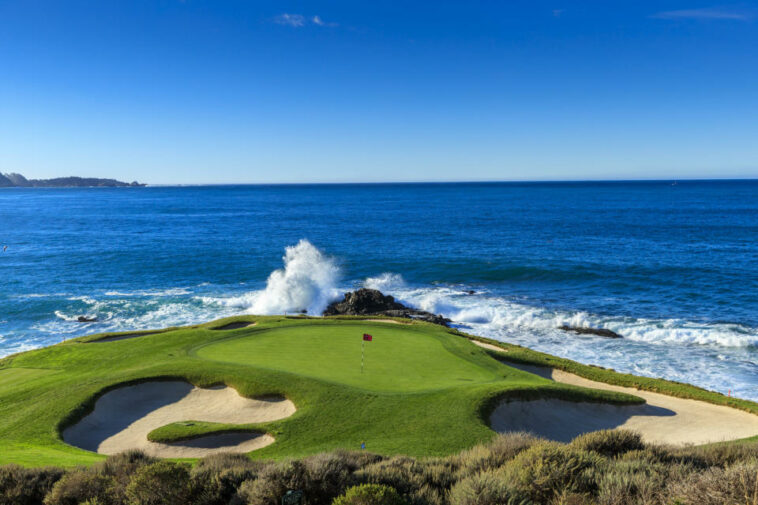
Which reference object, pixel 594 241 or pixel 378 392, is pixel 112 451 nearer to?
pixel 378 392

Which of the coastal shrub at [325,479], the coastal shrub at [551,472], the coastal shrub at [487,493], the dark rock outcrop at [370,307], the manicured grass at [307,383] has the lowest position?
the dark rock outcrop at [370,307]

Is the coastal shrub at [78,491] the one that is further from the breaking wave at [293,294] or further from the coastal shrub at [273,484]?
the breaking wave at [293,294]

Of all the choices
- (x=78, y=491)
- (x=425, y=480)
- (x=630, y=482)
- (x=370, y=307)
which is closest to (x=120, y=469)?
(x=78, y=491)

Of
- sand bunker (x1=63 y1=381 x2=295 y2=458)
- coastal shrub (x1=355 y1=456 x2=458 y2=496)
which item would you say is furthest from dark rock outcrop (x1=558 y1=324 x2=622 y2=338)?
coastal shrub (x1=355 y1=456 x2=458 y2=496)

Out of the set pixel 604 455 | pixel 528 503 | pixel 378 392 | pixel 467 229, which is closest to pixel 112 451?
pixel 378 392

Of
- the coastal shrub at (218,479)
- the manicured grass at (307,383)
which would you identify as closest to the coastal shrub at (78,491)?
the coastal shrub at (218,479)

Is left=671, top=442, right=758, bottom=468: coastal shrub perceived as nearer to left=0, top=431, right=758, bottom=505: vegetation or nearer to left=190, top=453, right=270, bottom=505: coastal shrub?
left=0, top=431, right=758, bottom=505: vegetation

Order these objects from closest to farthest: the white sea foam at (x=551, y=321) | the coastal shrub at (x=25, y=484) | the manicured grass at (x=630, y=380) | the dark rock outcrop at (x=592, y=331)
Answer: the coastal shrub at (x=25, y=484) → the manicured grass at (x=630, y=380) → the white sea foam at (x=551, y=321) → the dark rock outcrop at (x=592, y=331)
